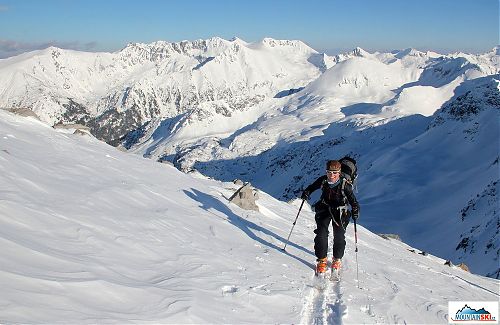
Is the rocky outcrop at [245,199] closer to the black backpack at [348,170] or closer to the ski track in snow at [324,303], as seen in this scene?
the black backpack at [348,170]

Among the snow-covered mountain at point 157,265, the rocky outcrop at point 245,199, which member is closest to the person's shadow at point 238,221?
the snow-covered mountain at point 157,265

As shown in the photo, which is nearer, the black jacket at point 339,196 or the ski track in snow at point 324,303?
the ski track in snow at point 324,303

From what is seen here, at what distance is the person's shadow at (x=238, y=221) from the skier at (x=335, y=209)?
78cm

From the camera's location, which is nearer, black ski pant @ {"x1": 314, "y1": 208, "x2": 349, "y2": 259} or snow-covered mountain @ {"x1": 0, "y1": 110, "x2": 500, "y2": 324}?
snow-covered mountain @ {"x1": 0, "y1": 110, "x2": 500, "y2": 324}

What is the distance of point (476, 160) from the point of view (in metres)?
95.8

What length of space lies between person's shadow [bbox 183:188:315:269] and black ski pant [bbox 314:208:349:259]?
71 centimetres

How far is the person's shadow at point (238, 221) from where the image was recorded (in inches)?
492

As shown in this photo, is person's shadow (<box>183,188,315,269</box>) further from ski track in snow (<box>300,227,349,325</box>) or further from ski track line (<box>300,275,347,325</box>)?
ski track line (<box>300,275,347,325</box>)

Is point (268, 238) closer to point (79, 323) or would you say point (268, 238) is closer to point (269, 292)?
point (269, 292)

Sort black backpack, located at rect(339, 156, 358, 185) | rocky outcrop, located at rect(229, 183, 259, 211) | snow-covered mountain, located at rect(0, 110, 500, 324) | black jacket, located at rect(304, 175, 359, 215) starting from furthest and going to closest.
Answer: rocky outcrop, located at rect(229, 183, 259, 211) < black backpack, located at rect(339, 156, 358, 185) < black jacket, located at rect(304, 175, 359, 215) < snow-covered mountain, located at rect(0, 110, 500, 324)


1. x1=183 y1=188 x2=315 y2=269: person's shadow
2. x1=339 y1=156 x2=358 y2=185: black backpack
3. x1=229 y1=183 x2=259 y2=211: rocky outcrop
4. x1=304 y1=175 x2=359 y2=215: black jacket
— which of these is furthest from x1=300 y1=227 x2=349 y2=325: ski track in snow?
x1=229 y1=183 x2=259 y2=211: rocky outcrop

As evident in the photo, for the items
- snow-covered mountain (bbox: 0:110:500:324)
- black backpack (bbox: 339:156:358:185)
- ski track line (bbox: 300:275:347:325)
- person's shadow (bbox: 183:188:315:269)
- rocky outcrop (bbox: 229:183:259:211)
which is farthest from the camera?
rocky outcrop (bbox: 229:183:259:211)

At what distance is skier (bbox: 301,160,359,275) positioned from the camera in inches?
418

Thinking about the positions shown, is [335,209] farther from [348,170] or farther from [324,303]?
[324,303]
